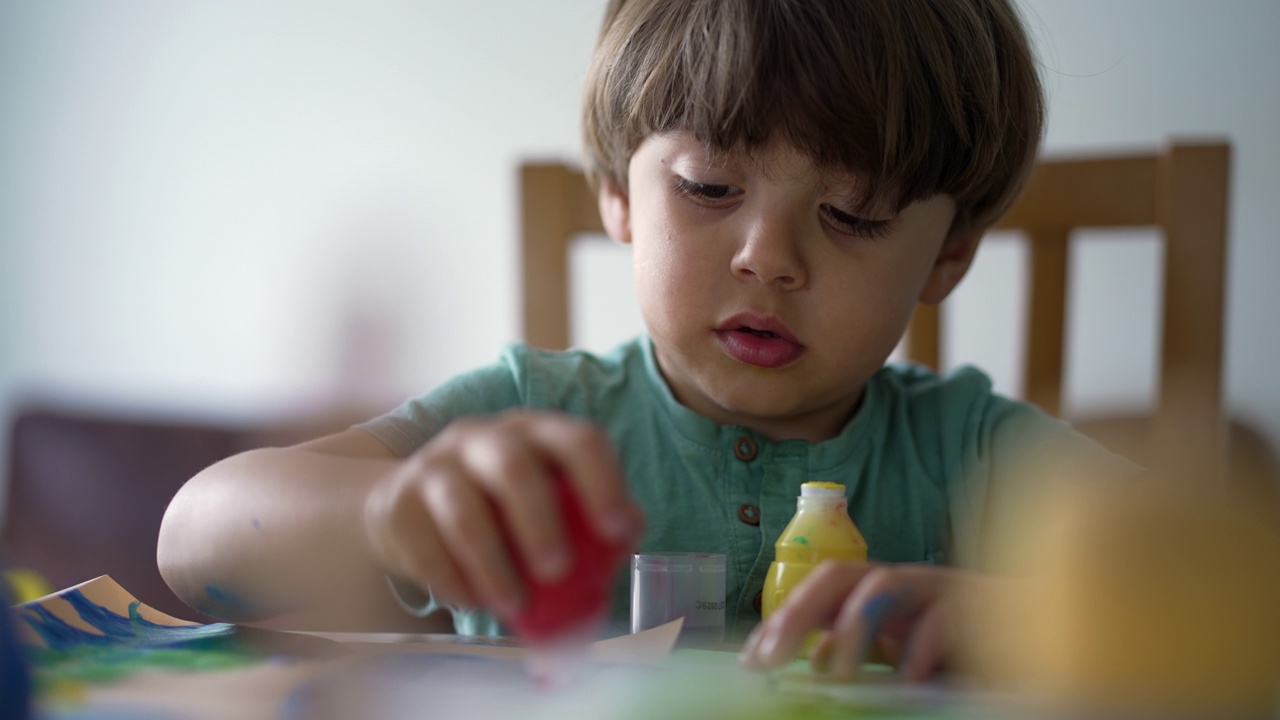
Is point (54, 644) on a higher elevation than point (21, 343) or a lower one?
lower

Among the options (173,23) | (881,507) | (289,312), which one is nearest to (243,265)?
(289,312)

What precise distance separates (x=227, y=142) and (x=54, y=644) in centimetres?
195

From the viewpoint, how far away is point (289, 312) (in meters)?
2.25

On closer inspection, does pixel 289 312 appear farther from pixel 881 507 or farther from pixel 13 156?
pixel 881 507

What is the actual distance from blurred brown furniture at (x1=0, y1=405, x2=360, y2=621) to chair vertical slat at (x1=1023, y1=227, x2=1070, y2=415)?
4.00 feet

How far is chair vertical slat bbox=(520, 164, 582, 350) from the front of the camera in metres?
1.11

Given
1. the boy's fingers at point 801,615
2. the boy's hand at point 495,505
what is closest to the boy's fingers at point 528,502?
the boy's hand at point 495,505

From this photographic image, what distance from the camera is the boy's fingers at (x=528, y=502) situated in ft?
1.14

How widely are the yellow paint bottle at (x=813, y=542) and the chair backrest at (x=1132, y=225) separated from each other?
0.57 meters

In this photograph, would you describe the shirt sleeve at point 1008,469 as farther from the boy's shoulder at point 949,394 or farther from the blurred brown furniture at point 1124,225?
the blurred brown furniture at point 1124,225

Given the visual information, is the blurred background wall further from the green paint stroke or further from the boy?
the green paint stroke

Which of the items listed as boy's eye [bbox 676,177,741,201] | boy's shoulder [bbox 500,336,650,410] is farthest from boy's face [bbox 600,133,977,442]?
boy's shoulder [bbox 500,336,650,410]

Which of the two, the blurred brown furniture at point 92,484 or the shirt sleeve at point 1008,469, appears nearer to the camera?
the shirt sleeve at point 1008,469

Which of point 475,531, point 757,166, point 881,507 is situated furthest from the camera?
point 881,507
